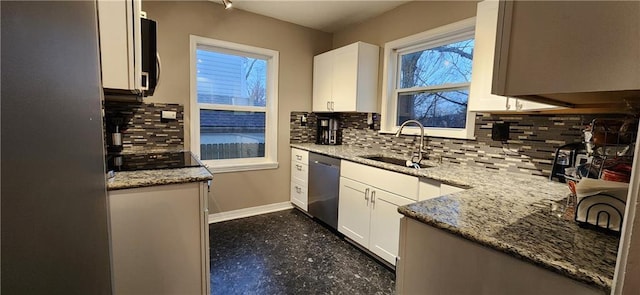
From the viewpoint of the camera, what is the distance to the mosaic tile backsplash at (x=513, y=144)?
1.72 meters

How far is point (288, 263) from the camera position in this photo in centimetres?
220

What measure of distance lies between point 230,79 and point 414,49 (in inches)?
79.4

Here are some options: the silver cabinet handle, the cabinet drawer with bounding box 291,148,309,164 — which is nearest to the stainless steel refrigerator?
the silver cabinet handle

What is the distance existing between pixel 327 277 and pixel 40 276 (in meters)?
1.90

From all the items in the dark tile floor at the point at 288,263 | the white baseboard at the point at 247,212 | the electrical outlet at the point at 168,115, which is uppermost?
the electrical outlet at the point at 168,115

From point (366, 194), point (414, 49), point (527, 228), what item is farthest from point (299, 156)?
point (527, 228)

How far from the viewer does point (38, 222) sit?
1.19 ft

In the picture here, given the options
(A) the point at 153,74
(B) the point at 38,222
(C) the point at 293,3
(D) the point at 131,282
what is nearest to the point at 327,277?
(D) the point at 131,282

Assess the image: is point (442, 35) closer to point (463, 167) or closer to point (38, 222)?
point (463, 167)

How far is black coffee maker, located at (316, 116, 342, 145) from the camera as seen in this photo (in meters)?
3.53

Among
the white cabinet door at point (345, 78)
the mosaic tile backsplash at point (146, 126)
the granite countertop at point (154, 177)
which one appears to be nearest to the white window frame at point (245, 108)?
the mosaic tile backsplash at point (146, 126)

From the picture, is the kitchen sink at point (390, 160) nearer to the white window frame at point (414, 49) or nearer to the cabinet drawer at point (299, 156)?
the white window frame at point (414, 49)

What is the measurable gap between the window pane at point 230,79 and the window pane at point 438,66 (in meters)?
1.64

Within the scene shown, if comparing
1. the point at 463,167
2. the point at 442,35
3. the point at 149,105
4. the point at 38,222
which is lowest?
the point at 463,167
